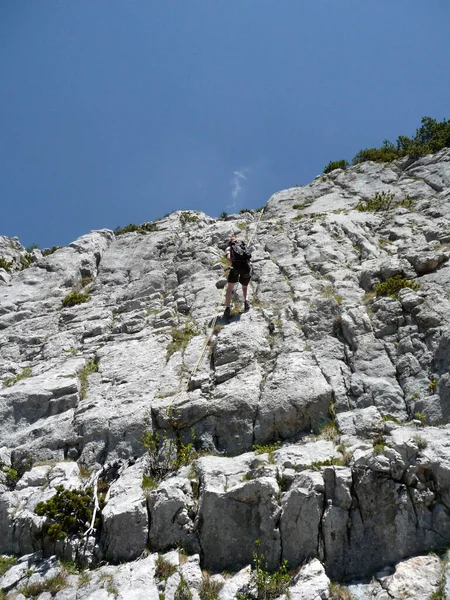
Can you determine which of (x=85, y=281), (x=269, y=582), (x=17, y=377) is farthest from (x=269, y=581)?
(x=85, y=281)

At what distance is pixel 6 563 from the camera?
1016cm

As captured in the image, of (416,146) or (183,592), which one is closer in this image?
(183,592)

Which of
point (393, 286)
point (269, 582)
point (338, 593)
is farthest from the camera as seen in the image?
point (393, 286)

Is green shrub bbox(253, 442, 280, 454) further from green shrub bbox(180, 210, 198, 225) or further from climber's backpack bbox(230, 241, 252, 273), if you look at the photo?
green shrub bbox(180, 210, 198, 225)

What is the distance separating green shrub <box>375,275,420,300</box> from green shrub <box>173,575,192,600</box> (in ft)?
34.7

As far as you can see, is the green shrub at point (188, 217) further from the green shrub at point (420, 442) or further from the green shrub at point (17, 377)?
the green shrub at point (420, 442)

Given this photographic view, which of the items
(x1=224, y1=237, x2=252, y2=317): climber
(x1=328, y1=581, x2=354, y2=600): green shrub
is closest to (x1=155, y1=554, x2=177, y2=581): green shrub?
(x1=328, y1=581, x2=354, y2=600): green shrub

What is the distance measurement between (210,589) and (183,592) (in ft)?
1.70

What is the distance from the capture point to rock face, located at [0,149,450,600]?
31.2 feet

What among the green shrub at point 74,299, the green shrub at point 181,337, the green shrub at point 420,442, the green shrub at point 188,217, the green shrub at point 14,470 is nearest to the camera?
the green shrub at point 420,442

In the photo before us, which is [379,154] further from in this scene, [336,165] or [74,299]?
[74,299]

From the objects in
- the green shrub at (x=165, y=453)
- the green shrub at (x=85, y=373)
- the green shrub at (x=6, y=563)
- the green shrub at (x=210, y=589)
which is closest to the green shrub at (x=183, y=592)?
the green shrub at (x=210, y=589)

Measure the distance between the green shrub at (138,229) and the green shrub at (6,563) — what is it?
19905 mm

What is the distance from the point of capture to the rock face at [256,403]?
952cm
